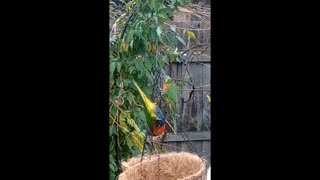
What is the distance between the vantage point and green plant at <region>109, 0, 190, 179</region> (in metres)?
1.41

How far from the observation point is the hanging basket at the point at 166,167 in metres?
1.37

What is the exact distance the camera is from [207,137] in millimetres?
1314

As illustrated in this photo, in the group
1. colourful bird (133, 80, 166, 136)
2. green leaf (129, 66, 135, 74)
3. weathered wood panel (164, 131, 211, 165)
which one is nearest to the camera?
colourful bird (133, 80, 166, 136)

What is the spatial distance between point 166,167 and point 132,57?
41 centimetres

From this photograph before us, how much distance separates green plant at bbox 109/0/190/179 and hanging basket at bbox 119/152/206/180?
0.05 m

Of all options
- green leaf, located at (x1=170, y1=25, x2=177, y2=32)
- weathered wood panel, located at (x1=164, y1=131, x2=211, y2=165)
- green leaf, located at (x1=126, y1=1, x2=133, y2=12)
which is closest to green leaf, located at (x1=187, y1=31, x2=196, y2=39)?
green leaf, located at (x1=170, y1=25, x2=177, y2=32)

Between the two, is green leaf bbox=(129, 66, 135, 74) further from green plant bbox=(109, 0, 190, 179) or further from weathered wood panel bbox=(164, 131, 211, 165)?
weathered wood panel bbox=(164, 131, 211, 165)

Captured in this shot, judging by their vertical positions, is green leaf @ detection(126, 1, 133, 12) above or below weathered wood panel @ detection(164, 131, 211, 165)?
above

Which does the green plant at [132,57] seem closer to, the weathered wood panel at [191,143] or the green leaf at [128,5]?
the green leaf at [128,5]
